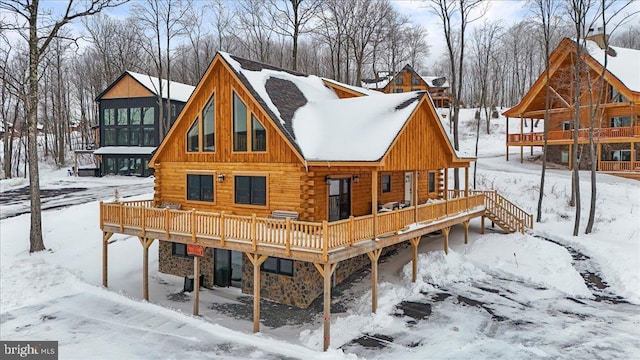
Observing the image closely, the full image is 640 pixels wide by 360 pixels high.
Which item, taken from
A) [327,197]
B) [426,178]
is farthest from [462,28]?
[327,197]

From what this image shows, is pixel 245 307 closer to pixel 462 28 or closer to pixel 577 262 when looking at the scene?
pixel 577 262

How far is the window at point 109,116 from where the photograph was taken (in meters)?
41.5

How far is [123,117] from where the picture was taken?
135 feet

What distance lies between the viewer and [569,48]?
29.6m

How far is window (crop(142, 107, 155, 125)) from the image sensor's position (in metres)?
40.0

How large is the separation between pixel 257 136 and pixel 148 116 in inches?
1122

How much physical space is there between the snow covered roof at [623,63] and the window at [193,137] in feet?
91.2

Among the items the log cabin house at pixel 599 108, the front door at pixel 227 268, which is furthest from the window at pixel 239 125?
the log cabin house at pixel 599 108

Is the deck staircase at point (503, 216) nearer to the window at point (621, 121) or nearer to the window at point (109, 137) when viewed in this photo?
the window at point (621, 121)

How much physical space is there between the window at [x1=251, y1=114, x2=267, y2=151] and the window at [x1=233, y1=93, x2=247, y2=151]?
385mm

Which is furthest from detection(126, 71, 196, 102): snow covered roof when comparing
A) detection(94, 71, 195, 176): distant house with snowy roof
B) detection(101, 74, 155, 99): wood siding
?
detection(101, 74, 155, 99): wood siding

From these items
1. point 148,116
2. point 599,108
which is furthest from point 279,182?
point 148,116

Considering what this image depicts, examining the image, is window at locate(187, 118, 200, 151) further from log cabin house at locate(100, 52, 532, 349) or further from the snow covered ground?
the snow covered ground

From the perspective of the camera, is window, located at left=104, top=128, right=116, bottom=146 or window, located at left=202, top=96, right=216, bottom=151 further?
window, located at left=104, top=128, right=116, bottom=146
